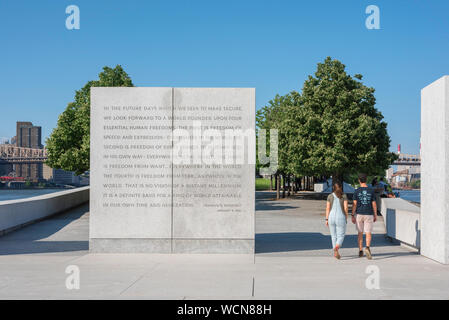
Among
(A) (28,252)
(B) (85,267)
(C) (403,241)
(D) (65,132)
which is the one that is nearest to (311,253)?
(C) (403,241)

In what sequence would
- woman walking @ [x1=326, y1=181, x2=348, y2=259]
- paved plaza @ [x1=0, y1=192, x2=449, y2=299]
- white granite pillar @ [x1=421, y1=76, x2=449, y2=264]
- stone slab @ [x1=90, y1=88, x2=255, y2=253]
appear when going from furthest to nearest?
1. stone slab @ [x1=90, y1=88, x2=255, y2=253]
2. woman walking @ [x1=326, y1=181, x2=348, y2=259]
3. white granite pillar @ [x1=421, y1=76, x2=449, y2=264]
4. paved plaza @ [x1=0, y1=192, x2=449, y2=299]

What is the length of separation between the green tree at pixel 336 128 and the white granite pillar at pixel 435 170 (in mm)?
17147

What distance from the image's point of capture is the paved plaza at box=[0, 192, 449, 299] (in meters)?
7.34

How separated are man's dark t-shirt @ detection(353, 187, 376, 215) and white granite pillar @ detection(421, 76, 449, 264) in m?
1.27

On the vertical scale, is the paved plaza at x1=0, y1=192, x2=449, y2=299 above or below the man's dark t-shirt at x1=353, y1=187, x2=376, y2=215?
below

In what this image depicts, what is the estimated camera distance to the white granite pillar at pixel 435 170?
10.4 m

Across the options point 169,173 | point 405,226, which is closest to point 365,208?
point 405,226

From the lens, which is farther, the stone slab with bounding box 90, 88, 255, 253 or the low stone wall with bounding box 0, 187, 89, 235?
the low stone wall with bounding box 0, 187, 89, 235

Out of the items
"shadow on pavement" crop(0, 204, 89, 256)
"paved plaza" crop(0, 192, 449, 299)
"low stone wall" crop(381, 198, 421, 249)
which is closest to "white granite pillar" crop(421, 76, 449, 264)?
"paved plaza" crop(0, 192, 449, 299)

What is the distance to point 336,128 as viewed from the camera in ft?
95.3

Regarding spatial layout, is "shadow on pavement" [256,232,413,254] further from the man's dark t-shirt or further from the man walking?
the man's dark t-shirt

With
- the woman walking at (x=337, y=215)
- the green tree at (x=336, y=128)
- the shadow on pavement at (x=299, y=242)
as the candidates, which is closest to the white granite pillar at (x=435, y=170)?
the woman walking at (x=337, y=215)
